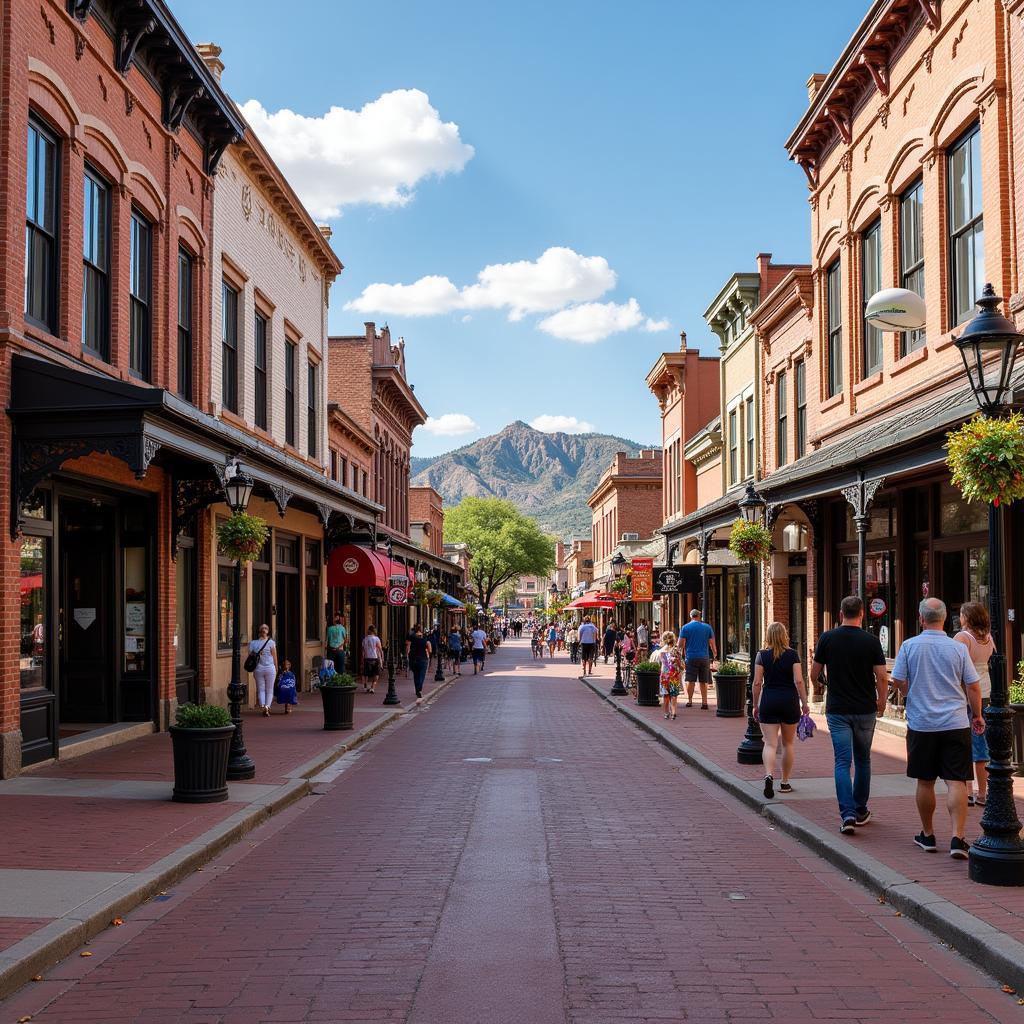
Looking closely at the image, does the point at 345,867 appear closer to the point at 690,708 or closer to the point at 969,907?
the point at 969,907

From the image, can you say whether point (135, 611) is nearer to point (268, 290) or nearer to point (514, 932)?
point (268, 290)

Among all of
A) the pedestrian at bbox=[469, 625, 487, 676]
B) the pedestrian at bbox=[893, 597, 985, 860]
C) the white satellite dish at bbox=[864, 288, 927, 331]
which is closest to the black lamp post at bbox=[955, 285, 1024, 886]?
the pedestrian at bbox=[893, 597, 985, 860]

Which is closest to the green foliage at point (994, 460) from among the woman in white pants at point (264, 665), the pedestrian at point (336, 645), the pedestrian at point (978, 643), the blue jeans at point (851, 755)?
the pedestrian at point (978, 643)

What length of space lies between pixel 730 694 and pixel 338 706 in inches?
268

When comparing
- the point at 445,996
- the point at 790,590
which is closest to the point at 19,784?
the point at 445,996

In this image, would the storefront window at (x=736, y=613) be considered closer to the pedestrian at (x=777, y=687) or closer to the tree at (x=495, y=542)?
the pedestrian at (x=777, y=687)

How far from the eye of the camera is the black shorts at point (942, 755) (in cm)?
830

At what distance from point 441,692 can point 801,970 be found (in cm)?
2530

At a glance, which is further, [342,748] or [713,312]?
[713,312]

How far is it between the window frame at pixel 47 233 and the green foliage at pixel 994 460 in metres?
10.3

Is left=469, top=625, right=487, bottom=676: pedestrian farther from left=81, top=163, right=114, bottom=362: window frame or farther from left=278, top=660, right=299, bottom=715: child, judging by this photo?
left=81, top=163, right=114, bottom=362: window frame

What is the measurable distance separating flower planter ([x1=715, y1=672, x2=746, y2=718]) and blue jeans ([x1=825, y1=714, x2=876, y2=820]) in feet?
34.2

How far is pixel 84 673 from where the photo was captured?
16.3 m

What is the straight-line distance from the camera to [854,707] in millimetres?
9453
